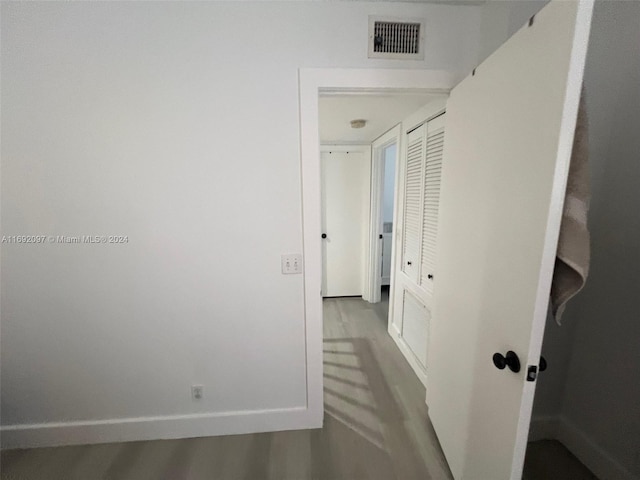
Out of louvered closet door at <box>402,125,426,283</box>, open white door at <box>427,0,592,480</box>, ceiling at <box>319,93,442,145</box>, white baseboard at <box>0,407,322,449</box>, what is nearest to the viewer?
open white door at <box>427,0,592,480</box>

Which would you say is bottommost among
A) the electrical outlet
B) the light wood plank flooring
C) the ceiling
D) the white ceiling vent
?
the light wood plank flooring

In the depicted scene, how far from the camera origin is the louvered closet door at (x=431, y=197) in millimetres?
1571

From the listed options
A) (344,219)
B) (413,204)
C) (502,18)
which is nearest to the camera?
(502,18)

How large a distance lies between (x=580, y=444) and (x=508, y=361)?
1.12m

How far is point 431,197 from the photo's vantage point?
1676 millimetres

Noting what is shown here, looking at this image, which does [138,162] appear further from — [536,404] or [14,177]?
[536,404]

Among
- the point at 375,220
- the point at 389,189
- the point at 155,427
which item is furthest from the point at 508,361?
the point at 389,189

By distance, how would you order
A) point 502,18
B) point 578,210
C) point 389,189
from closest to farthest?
point 578,210 < point 502,18 < point 389,189

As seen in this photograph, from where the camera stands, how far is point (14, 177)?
1160 millimetres

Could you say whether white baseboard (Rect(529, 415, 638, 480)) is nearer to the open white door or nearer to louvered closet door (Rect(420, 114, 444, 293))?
the open white door

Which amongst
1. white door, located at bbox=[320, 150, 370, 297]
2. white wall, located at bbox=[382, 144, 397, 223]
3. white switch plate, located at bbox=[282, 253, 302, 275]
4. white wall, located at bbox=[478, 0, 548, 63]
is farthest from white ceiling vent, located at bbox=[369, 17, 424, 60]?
white wall, located at bbox=[382, 144, 397, 223]

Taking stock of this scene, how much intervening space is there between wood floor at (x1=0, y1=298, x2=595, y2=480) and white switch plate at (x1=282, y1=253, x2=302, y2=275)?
100 cm

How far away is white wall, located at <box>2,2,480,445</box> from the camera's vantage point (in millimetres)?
1106

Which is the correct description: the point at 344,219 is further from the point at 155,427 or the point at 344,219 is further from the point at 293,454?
the point at 155,427
